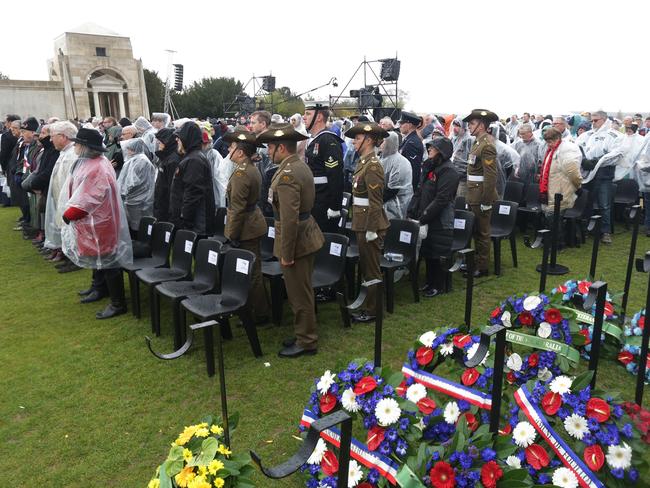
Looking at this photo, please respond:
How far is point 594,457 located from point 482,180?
13.7 feet

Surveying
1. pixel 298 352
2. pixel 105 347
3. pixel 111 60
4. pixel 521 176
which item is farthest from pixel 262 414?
pixel 111 60

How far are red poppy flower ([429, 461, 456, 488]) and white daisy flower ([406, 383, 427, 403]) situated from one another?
51cm

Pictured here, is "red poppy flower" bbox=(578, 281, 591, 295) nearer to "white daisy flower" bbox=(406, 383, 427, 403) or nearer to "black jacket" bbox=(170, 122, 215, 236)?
"white daisy flower" bbox=(406, 383, 427, 403)

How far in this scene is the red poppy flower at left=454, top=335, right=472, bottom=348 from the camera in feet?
9.74

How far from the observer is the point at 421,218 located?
544 cm

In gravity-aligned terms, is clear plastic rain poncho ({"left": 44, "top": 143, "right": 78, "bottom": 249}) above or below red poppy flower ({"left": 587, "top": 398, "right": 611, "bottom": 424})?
above

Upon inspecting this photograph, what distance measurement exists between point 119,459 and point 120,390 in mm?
887

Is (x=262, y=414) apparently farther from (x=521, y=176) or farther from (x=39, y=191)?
(x=521, y=176)

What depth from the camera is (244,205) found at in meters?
4.43

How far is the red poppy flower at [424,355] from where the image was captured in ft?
10.00

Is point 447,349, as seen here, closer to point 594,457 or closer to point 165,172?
point 594,457

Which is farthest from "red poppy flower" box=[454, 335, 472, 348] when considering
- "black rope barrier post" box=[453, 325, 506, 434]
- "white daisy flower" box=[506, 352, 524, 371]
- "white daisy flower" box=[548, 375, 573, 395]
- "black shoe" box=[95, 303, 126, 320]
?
"black shoe" box=[95, 303, 126, 320]

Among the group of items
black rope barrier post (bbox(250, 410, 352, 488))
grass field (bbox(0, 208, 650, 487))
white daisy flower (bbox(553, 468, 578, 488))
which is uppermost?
black rope barrier post (bbox(250, 410, 352, 488))

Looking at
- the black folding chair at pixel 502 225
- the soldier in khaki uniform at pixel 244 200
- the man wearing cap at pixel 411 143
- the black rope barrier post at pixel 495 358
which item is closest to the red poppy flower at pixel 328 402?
the black rope barrier post at pixel 495 358
